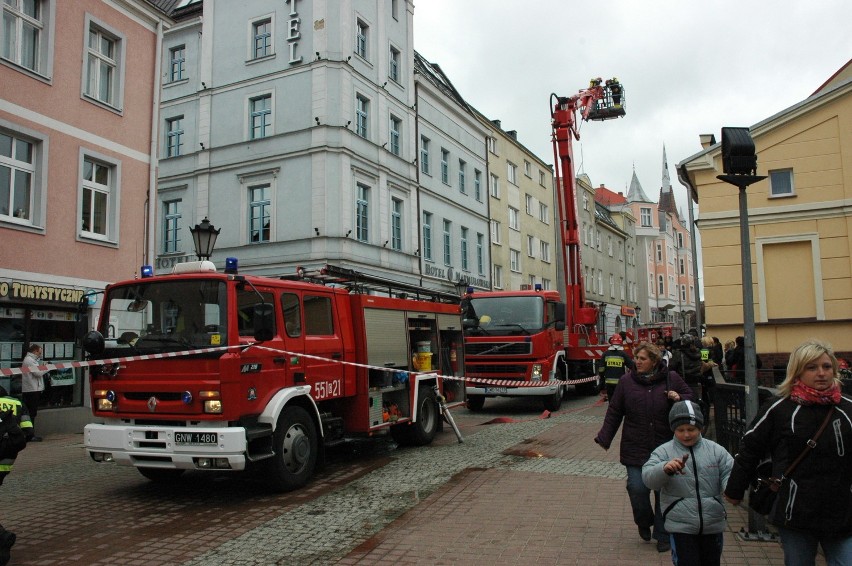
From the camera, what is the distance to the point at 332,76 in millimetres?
24578

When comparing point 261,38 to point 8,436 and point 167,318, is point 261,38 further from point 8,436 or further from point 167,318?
point 8,436

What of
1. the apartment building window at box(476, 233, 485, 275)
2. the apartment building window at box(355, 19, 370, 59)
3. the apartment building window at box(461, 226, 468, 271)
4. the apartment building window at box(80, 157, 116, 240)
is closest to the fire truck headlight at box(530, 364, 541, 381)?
the apartment building window at box(80, 157, 116, 240)

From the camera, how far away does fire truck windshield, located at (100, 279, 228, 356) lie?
24.1ft

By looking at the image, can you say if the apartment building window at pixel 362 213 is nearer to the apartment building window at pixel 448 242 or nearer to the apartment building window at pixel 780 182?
the apartment building window at pixel 448 242

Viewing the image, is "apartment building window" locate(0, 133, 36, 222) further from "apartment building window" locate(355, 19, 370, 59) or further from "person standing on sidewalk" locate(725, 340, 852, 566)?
"apartment building window" locate(355, 19, 370, 59)

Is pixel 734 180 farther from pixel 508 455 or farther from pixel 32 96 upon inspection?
pixel 32 96

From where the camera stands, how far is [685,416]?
13.1 ft

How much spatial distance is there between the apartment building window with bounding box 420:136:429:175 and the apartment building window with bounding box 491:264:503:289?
879cm

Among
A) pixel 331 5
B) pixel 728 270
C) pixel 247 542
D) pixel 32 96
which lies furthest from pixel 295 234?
pixel 247 542

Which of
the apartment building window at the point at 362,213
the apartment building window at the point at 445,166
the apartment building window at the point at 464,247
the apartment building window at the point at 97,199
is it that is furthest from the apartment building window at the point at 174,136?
the apartment building window at the point at 464,247

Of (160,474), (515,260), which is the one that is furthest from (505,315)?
(515,260)

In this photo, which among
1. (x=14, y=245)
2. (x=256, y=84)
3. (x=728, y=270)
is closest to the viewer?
(x=14, y=245)

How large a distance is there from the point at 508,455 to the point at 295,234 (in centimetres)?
1615

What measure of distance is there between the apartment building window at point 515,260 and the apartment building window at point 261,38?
18.4 meters
